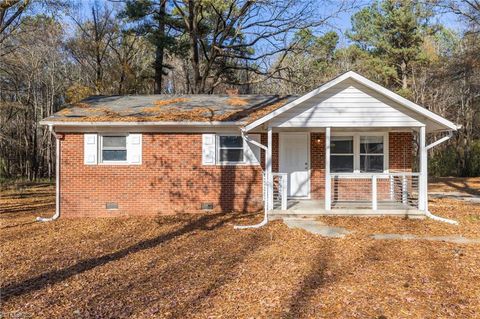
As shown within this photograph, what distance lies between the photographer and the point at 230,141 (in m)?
11.7

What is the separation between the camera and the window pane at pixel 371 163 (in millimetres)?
12148

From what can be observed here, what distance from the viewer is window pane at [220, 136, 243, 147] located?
11.7 m

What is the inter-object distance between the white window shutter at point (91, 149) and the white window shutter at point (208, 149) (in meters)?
3.24

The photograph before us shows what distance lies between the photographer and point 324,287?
529cm

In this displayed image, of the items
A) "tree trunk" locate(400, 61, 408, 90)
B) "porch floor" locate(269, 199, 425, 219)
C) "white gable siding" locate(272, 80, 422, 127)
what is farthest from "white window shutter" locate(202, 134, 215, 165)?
"tree trunk" locate(400, 61, 408, 90)

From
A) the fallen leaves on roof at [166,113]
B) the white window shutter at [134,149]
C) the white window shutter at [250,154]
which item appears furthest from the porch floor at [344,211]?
the white window shutter at [134,149]

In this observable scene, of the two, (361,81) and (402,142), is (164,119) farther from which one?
(402,142)

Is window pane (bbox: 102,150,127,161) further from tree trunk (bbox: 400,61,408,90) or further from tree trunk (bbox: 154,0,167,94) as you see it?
tree trunk (bbox: 400,61,408,90)

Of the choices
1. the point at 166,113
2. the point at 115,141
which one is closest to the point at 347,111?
the point at 166,113

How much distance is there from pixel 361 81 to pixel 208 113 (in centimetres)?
463

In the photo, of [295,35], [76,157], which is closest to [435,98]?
[295,35]

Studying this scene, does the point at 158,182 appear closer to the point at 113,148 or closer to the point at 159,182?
the point at 159,182

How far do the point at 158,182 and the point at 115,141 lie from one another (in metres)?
1.81

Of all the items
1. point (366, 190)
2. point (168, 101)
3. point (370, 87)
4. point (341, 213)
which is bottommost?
point (341, 213)
